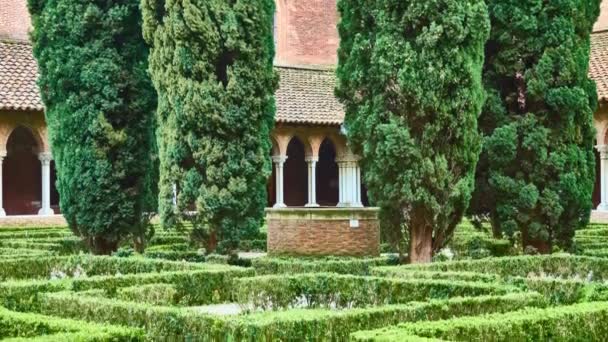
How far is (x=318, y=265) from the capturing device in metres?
14.7

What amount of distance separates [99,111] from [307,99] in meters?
12.9

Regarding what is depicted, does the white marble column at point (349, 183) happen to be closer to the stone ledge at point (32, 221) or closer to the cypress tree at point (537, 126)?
the stone ledge at point (32, 221)

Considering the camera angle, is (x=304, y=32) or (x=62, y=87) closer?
(x=62, y=87)

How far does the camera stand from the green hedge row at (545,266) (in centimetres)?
1419

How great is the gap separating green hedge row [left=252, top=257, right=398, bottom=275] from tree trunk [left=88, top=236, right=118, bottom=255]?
3.74 meters

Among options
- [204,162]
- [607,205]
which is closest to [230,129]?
[204,162]

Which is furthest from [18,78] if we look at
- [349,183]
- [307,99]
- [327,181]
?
[327,181]

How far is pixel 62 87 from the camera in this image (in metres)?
18.6

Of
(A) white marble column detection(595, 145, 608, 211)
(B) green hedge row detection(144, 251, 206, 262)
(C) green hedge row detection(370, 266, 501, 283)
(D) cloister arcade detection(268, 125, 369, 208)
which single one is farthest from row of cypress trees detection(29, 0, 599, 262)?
(D) cloister arcade detection(268, 125, 369, 208)

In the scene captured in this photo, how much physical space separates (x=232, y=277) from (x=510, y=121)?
240 inches

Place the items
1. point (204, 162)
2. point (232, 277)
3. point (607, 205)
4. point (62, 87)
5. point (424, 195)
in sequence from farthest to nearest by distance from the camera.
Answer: point (607, 205), point (62, 87), point (204, 162), point (424, 195), point (232, 277)

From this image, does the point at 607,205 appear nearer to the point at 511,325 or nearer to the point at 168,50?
the point at 168,50

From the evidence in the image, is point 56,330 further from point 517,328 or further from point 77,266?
point 77,266

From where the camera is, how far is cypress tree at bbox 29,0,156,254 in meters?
18.2
